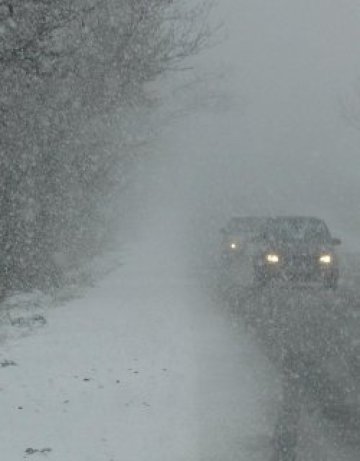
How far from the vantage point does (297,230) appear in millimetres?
17078

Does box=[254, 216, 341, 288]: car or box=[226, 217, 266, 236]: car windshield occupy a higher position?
box=[226, 217, 266, 236]: car windshield

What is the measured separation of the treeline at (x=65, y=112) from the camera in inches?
533

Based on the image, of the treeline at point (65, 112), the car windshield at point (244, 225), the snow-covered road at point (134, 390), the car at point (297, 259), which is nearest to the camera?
the snow-covered road at point (134, 390)

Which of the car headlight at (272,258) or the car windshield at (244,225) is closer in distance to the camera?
the car headlight at (272,258)

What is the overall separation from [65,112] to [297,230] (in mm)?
5502

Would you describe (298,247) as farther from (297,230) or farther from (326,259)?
(297,230)

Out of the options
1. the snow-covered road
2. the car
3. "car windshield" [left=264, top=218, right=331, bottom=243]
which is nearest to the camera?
the snow-covered road

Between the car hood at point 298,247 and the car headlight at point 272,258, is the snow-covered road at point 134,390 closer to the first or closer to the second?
the car headlight at point 272,258

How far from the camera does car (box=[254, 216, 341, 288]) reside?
15.9 meters

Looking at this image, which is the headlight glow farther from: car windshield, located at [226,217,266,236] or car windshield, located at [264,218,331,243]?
car windshield, located at [226,217,266,236]

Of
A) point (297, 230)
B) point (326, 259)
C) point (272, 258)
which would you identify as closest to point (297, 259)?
point (272, 258)

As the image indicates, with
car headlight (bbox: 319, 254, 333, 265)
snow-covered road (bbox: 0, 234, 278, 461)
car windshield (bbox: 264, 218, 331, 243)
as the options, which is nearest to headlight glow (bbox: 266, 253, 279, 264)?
car windshield (bbox: 264, 218, 331, 243)

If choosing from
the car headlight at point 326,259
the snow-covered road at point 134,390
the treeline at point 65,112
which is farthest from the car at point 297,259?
the treeline at point 65,112

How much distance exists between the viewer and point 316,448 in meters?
6.15
